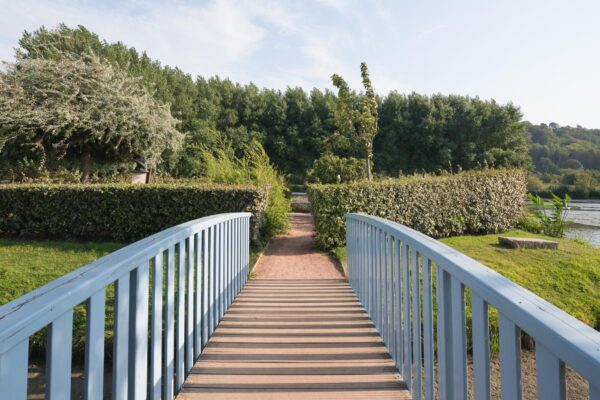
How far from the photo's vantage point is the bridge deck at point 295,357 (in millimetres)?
1992

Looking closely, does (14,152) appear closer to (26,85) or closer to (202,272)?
(26,85)

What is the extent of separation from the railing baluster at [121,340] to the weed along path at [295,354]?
0.71m

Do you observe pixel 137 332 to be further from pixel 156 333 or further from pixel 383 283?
pixel 383 283

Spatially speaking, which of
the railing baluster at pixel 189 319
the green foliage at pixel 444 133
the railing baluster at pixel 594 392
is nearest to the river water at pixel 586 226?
the railing baluster at pixel 189 319

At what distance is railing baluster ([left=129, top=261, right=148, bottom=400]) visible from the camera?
1389mm

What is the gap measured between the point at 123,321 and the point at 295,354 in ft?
4.52

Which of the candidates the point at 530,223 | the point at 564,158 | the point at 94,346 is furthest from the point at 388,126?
the point at 94,346

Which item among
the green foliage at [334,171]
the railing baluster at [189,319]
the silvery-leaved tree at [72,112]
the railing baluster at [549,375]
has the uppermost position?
the silvery-leaved tree at [72,112]

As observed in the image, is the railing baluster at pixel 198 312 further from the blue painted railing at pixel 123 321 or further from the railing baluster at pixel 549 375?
the railing baluster at pixel 549 375

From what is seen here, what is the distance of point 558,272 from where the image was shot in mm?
5852

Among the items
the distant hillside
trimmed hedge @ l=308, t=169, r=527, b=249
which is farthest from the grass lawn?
the distant hillside

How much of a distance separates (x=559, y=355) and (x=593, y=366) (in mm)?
82

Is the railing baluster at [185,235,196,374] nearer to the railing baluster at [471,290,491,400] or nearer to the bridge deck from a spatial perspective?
the bridge deck

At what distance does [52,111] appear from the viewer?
35.2 feet
